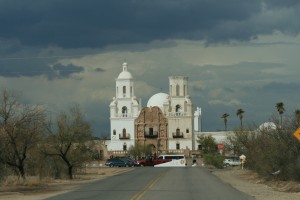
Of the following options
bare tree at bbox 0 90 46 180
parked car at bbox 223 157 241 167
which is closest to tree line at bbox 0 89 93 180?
bare tree at bbox 0 90 46 180

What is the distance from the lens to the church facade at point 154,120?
149250 mm

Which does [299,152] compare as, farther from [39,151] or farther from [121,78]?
[121,78]

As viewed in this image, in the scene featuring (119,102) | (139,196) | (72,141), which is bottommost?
(139,196)

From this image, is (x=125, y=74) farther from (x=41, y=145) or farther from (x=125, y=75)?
(x=41, y=145)

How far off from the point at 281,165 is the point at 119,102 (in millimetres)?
113985

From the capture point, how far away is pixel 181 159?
10506cm

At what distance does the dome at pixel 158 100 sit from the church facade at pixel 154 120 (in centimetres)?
44

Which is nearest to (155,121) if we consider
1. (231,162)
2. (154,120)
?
(154,120)

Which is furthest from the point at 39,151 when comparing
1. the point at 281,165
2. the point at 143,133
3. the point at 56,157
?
the point at 143,133

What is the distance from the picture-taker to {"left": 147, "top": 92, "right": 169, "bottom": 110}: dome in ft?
511

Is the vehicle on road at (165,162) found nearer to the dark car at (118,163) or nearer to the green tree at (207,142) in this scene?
the dark car at (118,163)

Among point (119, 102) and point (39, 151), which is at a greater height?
point (119, 102)

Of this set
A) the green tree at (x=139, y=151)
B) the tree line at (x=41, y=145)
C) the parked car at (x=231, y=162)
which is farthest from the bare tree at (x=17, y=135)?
the green tree at (x=139, y=151)

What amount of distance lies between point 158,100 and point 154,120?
29.2ft
